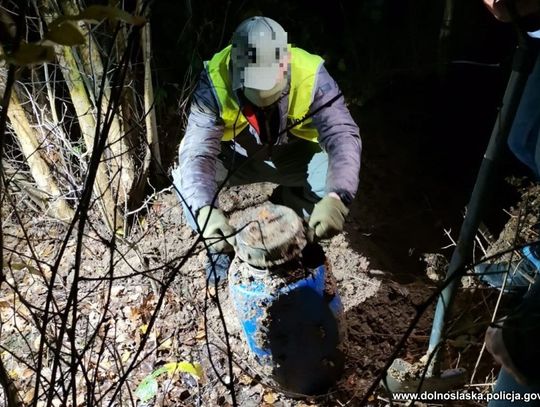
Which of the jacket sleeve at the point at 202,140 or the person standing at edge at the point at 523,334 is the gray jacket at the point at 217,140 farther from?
the person standing at edge at the point at 523,334

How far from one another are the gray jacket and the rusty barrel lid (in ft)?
2.44

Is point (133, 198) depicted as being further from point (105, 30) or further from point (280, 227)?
point (280, 227)

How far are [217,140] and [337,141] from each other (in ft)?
2.44

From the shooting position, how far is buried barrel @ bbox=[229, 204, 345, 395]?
187 centimetres

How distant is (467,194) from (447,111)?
3.28ft

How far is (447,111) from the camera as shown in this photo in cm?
470

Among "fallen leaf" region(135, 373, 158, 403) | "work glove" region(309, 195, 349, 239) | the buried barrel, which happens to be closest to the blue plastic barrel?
the buried barrel

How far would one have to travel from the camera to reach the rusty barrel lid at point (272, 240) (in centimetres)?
183

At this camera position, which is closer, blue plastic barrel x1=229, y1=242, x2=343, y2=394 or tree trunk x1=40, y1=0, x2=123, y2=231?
blue plastic barrel x1=229, y1=242, x2=343, y2=394

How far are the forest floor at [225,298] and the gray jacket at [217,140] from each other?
329 millimetres

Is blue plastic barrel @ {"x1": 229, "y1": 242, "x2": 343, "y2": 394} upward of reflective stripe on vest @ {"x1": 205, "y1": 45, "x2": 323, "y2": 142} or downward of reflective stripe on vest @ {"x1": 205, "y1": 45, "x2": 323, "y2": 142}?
downward

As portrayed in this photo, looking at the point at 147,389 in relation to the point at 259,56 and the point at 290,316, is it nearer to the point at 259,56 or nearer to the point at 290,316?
the point at 290,316

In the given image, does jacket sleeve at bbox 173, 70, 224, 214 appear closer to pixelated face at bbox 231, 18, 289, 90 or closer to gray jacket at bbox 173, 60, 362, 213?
gray jacket at bbox 173, 60, 362, 213

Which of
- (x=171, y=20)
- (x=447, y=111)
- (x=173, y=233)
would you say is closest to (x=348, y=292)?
(x=173, y=233)
